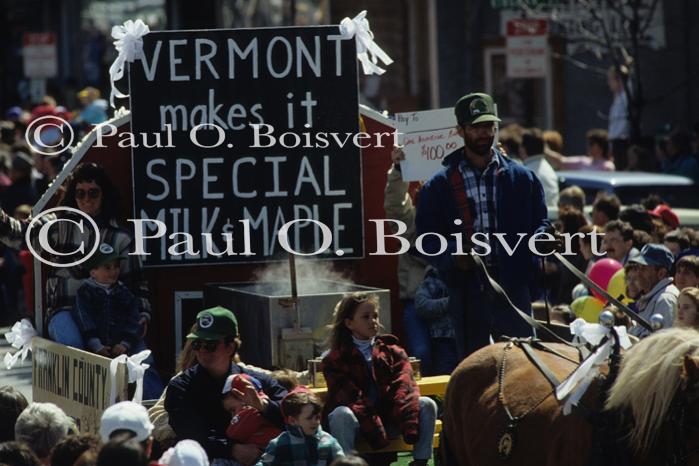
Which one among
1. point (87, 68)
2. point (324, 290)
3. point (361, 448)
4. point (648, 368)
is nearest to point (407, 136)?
point (324, 290)

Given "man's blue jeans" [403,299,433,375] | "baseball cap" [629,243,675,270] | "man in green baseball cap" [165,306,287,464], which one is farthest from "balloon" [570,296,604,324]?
"man in green baseball cap" [165,306,287,464]

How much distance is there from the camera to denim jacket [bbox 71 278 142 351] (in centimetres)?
972

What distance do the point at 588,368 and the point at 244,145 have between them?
15.2 feet

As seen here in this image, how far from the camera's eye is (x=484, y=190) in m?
8.77

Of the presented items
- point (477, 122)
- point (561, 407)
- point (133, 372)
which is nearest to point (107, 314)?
point (133, 372)

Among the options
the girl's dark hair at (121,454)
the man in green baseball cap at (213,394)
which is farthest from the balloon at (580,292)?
the girl's dark hair at (121,454)

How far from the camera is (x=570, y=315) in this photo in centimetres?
1090

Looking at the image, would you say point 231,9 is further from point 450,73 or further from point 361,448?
point 361,448

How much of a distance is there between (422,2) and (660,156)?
12.7 m

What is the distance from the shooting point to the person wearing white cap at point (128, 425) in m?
6.53

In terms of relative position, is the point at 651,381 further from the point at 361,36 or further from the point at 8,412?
the point at 361,36

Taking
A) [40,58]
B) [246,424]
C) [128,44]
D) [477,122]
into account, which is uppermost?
[40,58]

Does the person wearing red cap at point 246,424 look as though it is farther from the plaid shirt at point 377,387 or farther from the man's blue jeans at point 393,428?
the plaid shirt at point 377,387

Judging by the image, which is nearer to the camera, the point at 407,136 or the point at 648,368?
the point at 648,368
